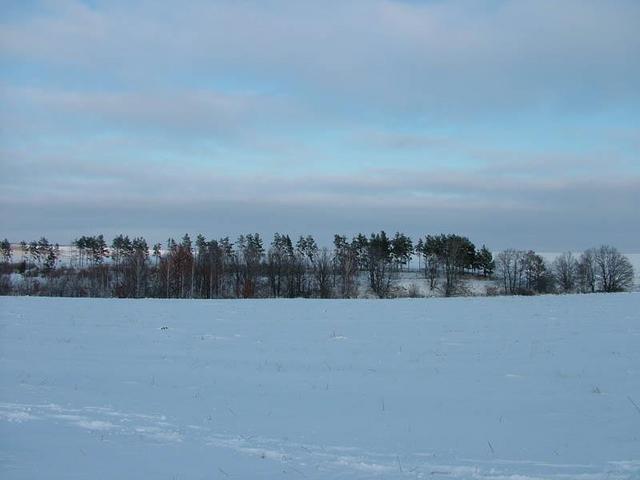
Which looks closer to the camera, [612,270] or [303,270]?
[303,270]

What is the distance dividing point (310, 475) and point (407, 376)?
635cm

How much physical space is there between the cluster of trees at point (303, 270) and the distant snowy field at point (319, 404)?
6561 centimetres

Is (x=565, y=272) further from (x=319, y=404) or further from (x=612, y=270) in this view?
(x=319, y=404)

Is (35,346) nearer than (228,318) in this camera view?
Yes

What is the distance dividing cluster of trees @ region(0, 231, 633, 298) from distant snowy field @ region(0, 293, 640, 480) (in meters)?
65.6

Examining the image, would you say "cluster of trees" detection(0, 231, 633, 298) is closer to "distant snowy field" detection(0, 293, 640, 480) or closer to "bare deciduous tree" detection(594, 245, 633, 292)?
"bare deciduous tree" detection(594, 245, 633, 292)

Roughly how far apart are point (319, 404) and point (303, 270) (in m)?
85.8

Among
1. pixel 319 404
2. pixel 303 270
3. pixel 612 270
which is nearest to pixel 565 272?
pixel 612 270

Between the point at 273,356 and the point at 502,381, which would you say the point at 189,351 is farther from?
the point at 502,381

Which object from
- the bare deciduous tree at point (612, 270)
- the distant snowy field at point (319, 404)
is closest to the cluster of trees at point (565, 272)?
the bare deciduous tree at point (612, 270)

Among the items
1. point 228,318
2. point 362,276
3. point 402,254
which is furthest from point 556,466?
point 402,254

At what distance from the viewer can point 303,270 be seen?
9569 centimetres

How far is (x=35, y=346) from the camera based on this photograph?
15.7 metres

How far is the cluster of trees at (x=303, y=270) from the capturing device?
3406 inches
